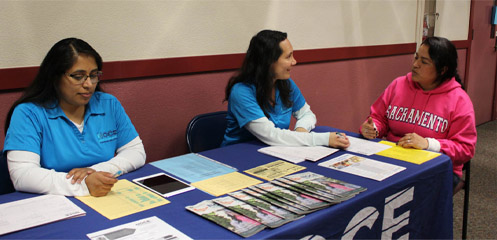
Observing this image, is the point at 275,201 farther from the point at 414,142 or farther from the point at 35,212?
the point at 414,142

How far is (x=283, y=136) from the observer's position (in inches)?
82.7

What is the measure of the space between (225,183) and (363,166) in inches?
24.6

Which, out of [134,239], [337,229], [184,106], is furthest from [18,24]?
[337,229]

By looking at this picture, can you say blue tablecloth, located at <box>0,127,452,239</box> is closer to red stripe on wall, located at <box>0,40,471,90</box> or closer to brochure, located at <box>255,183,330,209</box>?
brochure, located at <box>255,183,330,209</box>

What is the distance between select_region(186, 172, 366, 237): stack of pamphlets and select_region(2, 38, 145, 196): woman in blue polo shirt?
1.45 feet

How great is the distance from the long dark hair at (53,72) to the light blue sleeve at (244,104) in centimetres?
79

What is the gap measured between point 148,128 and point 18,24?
920mm

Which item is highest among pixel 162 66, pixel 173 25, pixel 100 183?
pixel 173 25

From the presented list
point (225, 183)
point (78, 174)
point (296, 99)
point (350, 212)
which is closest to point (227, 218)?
point (225, 183)

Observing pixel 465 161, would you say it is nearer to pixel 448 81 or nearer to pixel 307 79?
pixel 448 81

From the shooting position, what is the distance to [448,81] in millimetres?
2281

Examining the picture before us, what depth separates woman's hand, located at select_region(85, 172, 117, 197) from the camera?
1.43 meters

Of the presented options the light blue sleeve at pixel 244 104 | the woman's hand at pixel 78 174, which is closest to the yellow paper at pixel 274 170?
the light blue sleeve at pixel 244 104

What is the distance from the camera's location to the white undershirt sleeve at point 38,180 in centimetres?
145
